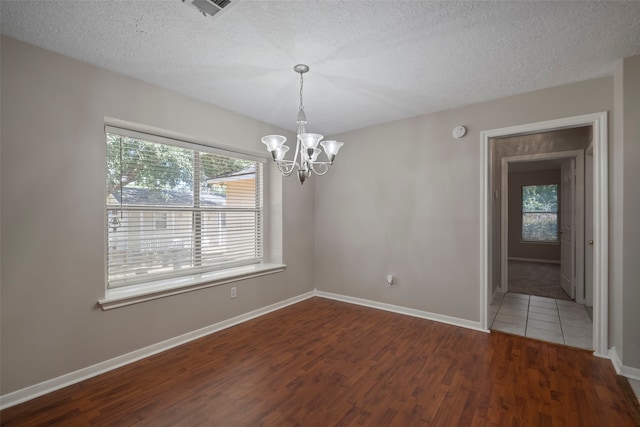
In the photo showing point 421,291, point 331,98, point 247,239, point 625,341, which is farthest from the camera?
point 247,239

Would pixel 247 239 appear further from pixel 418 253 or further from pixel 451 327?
pixel 451 327

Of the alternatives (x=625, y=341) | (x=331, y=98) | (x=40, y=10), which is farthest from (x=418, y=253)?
(x=40, y=10)

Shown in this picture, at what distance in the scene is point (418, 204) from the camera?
3.71 m

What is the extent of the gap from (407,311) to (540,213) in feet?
20.9

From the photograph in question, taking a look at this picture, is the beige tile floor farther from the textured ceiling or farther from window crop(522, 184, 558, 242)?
window crop(522, 184, 558, 242)

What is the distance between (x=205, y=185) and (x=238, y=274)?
113cm

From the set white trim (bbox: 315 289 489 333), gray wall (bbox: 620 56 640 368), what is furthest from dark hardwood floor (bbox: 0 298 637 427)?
gray wall (bbox: 620 56 640 368)

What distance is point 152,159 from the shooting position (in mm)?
2906

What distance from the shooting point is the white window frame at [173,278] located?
2558 mm

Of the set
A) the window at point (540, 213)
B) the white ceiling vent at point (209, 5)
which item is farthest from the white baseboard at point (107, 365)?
the window at point (540, 213)

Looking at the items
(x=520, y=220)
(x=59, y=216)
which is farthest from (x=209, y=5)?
(x=520, y=220)

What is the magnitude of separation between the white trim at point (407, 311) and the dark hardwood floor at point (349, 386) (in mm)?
223

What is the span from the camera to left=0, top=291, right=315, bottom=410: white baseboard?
2029 millimetres

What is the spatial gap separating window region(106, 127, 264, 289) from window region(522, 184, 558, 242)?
7.63m
